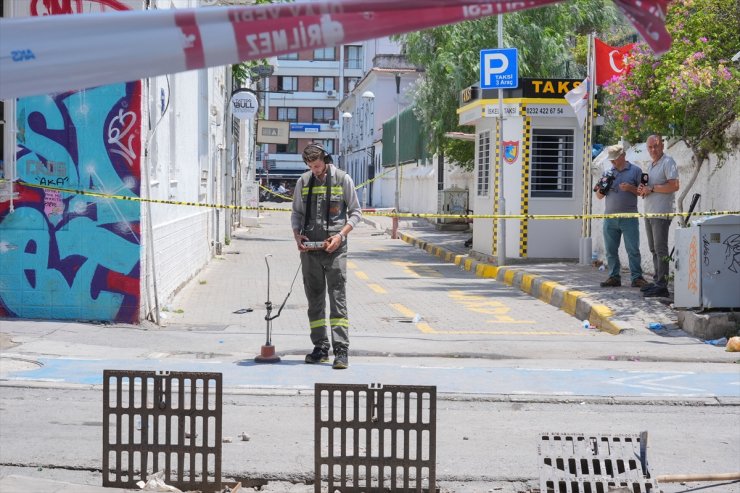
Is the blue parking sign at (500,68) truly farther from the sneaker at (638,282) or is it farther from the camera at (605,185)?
the sneaker at (638,282)

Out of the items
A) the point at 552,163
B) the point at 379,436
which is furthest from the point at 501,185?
the point at 379,436

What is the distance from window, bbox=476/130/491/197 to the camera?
21.1m

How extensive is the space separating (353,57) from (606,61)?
85.1 meters

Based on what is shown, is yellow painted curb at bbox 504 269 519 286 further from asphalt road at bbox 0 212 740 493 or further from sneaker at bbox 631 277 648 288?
sneaker at bbox 631 277 648 288

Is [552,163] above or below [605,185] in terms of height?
above

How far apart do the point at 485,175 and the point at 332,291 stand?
12.4 m

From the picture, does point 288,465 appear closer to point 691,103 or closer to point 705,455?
point 705,455

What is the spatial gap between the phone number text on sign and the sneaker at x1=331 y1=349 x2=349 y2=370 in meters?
11.6

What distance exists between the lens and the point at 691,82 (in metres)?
13.1

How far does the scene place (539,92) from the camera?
20.0 metres

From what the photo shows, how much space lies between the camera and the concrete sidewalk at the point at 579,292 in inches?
487

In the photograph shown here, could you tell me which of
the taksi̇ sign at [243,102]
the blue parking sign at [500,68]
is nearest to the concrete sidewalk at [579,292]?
the blue parking sign at [500,68]

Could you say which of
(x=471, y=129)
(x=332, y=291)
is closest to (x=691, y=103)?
(x=332, y=291)

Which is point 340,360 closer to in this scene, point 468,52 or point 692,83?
point 692,83
